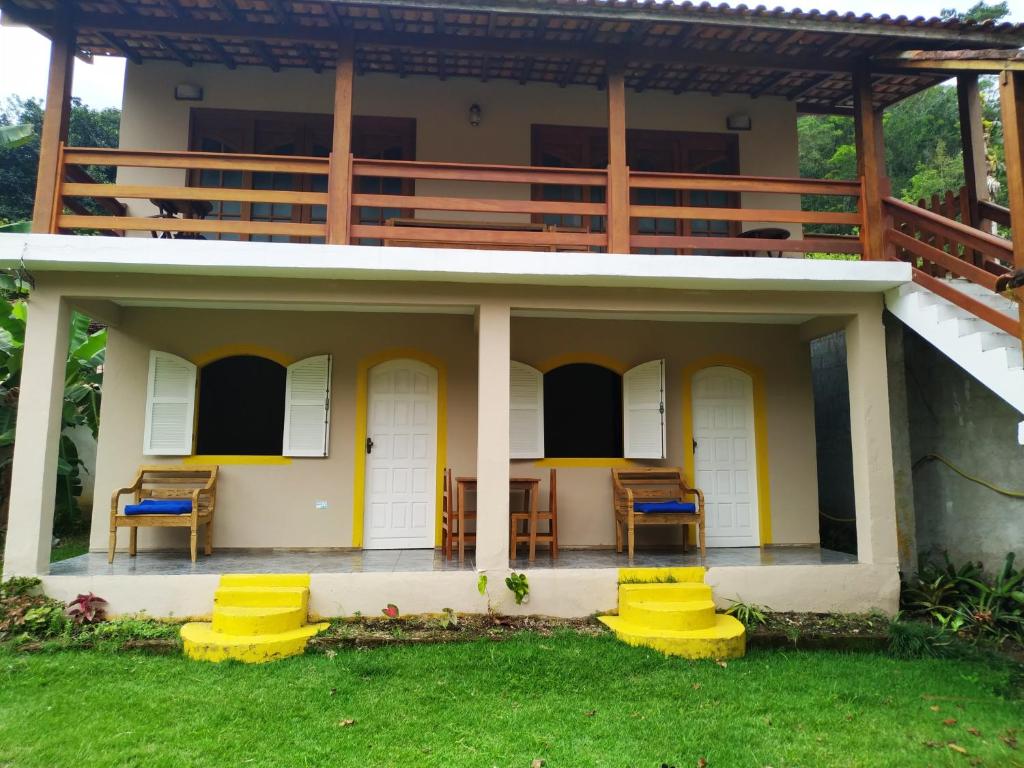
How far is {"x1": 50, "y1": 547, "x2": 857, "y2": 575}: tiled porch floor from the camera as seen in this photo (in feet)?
20.3

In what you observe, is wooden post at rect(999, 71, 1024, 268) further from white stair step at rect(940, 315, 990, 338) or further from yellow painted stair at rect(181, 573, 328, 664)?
yellow painted stair at rect(181, 573, 328, 664)

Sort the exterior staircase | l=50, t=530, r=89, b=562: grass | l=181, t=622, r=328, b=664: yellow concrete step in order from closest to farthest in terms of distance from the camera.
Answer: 1. l=181, t=622, r=328, b=664: yellow concrete step
2. the exterior staircase
3. l=50, t=530, r=89, b=562: grass

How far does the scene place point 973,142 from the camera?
6.82m

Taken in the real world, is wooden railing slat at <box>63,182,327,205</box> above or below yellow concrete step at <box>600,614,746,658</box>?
above

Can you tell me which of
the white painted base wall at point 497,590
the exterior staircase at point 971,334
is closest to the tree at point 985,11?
→ the exterior staircase at point 971,334

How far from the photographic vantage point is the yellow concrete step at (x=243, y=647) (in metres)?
4.99

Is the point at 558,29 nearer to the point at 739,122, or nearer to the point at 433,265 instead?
the point at 433,265

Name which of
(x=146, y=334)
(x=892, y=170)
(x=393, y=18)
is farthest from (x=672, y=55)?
(x=892, y=170)

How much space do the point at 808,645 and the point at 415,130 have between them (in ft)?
22.0

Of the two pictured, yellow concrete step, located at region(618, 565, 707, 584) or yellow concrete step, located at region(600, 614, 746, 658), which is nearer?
yellow concrete step, located at region(600, 614, 746, 658)

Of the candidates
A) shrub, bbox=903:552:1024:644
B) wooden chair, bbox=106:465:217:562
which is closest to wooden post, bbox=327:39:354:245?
wooden chair, bbox=106:465:217:562

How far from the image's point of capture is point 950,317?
226 inches

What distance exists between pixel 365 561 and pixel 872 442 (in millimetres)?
4985

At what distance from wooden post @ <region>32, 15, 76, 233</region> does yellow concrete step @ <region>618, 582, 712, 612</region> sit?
590 cm
